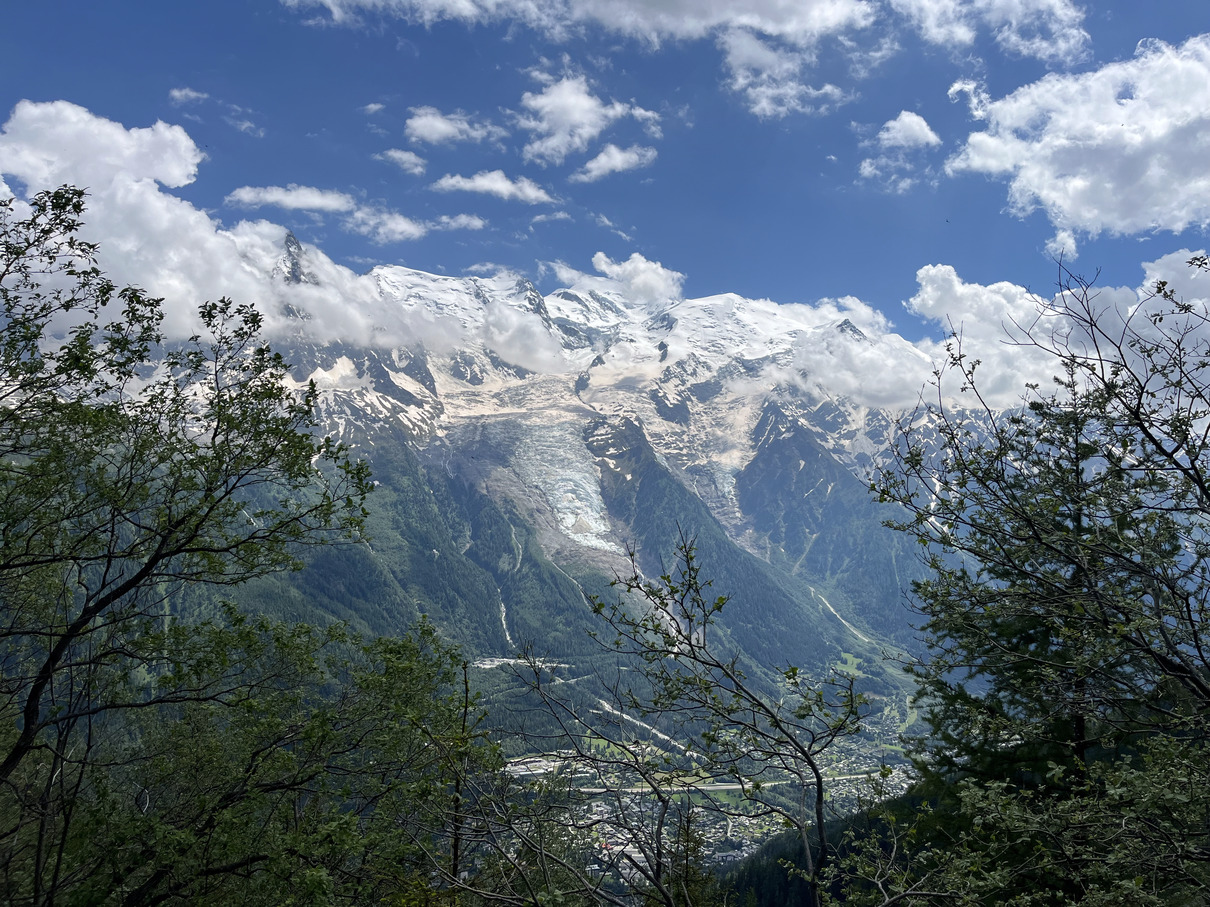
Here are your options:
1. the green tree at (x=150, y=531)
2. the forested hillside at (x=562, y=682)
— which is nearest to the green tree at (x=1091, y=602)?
the forested hillside at (x=562, y=682)

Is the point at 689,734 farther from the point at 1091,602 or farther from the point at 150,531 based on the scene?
the point at 150,531

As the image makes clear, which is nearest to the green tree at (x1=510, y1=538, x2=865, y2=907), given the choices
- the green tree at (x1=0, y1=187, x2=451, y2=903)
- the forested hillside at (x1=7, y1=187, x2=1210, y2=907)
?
the forested hillside at (x1=7, y1=187, x2=1210, y2=907)

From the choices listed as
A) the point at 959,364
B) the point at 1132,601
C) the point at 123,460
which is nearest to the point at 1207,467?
the point at 1132,601

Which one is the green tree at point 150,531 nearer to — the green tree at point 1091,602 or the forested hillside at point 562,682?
the forested hillside at point 562,682

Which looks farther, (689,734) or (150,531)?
(150,531)

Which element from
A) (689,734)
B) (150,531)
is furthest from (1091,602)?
(150,531)

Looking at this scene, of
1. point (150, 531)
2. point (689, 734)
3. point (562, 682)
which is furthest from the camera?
point (150, 531)

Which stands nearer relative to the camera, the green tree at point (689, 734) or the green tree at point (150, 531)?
the green tree at point (689, 734)

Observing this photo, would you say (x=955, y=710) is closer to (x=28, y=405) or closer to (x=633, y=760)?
(x=633, y=760)

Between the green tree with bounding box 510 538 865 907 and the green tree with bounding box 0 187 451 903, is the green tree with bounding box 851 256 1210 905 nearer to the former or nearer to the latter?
the green tree with bounding box 510 538 865 907

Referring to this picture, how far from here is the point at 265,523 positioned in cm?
1529

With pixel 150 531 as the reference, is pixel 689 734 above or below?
below

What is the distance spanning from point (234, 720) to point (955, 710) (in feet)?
64.4

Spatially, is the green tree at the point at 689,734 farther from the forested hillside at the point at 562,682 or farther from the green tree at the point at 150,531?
the green tree at the point at 150,531
